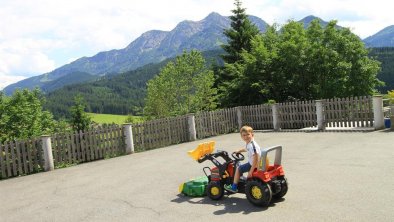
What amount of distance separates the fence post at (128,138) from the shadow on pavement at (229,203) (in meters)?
8.77

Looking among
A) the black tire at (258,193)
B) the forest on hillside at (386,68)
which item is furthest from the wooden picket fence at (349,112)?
the forest on hillside at (386,68)

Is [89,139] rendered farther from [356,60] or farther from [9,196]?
[356,60]

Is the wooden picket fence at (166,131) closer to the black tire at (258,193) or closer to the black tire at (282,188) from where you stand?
the black tire at (258,193)

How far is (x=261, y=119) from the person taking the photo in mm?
21156

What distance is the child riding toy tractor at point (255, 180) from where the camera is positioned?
23.2ft

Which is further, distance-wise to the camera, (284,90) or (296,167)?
(284,90)

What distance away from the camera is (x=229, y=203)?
25.3 ft

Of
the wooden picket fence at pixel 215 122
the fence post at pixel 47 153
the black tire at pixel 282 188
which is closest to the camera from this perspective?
the black tire at pixel 282 188

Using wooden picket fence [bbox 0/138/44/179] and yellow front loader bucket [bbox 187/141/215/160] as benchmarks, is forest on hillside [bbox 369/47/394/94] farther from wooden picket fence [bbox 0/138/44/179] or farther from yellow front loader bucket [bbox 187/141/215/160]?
yellow front loader bucket [bbox 187/141/215/160]

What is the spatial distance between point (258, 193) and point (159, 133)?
11.9 meters

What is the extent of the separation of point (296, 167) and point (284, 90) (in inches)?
672

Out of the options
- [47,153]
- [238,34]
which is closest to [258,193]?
[47,153]

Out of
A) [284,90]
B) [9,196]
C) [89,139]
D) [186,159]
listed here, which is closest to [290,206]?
[186,159]

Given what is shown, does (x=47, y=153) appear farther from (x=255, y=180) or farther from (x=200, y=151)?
(x=255, y=180)
